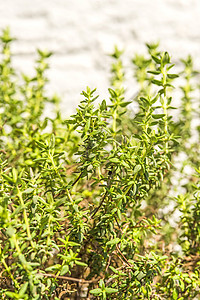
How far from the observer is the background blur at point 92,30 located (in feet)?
6.61

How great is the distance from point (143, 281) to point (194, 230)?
201 mm

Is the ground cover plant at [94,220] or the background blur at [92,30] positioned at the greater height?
the background blur at [92,30]

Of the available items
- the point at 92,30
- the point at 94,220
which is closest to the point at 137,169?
the point at 94,220

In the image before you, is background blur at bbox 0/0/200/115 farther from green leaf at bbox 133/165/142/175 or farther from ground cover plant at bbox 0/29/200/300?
green leaf at bbox 133/165/142/175

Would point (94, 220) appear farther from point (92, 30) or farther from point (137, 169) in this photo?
point (92, 30)

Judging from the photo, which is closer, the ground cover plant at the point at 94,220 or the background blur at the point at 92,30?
the ground cover plant at the point at 94,220

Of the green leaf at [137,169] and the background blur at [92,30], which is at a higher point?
the background blur at [92,30]

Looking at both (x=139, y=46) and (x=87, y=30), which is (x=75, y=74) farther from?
(x=139, y=46)

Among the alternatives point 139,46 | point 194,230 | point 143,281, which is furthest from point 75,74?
A: point 143,281

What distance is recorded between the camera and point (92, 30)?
80.6 inches

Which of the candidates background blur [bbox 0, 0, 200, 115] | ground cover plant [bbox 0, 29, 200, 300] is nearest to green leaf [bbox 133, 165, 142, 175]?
ground cover plant [bbox 0, 29, 200, 300]

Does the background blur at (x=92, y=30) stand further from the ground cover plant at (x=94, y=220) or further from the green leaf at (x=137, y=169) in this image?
the green leaf at (x=137, y=169)

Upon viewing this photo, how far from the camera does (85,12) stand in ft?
6.64

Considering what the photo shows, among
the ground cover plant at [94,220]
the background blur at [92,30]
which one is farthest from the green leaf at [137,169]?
the background blur at [92,30]
